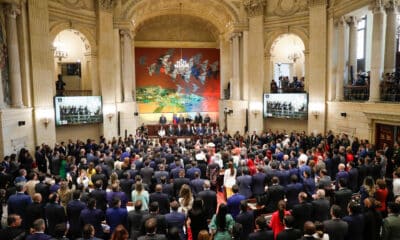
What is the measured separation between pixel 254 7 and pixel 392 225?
57.2 ft

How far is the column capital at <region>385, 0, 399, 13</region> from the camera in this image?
13828mm

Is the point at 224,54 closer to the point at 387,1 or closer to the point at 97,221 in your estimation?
the point at 387,1

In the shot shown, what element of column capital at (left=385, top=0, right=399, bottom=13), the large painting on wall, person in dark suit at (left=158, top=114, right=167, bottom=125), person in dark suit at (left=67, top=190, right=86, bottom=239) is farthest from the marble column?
person in dark suit at (left=67, top=190, right=86, bottom=239)

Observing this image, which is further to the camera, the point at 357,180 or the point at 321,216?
the point at 357,180

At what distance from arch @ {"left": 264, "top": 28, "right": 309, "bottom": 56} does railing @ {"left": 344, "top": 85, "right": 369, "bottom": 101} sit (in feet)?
12.5

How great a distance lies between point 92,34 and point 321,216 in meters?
16.6

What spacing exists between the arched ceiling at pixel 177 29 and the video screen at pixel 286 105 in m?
9.72

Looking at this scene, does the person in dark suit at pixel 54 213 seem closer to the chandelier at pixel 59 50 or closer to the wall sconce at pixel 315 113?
the chandelier at pixel 59 50

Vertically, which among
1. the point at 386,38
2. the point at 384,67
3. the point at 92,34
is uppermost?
the point at 92,34

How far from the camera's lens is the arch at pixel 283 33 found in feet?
63.2

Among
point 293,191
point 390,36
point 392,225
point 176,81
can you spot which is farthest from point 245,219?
point 176,81

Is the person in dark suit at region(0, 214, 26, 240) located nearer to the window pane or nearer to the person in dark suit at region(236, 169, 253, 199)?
the person in dark suit at region(236, 169, 253, 199)

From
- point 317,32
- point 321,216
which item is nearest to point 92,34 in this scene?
point 317,32

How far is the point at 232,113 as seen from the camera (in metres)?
22.3
